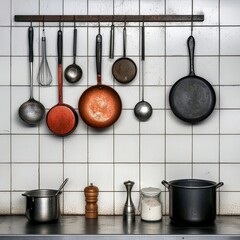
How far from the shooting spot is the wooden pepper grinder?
2096mm

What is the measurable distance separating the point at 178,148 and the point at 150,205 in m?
0.34

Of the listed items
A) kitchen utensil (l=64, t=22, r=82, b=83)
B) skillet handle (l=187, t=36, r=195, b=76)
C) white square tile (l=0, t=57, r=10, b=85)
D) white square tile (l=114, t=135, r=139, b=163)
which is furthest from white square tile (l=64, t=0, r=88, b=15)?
white square tile (l=114, t=135, r=139, b=163)

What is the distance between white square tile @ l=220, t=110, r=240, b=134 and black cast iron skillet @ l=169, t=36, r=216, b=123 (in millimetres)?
94

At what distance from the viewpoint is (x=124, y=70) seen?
217 cm

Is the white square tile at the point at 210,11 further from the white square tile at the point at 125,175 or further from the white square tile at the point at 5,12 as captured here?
the white square tile at the point at 5,12

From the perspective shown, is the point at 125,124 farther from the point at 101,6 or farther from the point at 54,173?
the point at 101,6

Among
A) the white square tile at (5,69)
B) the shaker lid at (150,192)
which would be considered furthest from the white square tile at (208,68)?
the white square tile at (5,69)

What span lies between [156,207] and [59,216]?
461mm

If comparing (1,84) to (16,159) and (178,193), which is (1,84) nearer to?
(16,159)

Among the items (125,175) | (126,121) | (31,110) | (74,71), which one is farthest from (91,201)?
(74,71)

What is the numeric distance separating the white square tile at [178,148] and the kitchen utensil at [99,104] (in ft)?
1.00

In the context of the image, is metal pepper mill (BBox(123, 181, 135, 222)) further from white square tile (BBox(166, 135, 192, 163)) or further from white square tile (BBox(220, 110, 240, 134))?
white square tile (BBox(220, 110, 240, 134))

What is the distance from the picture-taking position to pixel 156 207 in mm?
2023

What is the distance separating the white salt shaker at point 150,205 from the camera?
6.62ft
